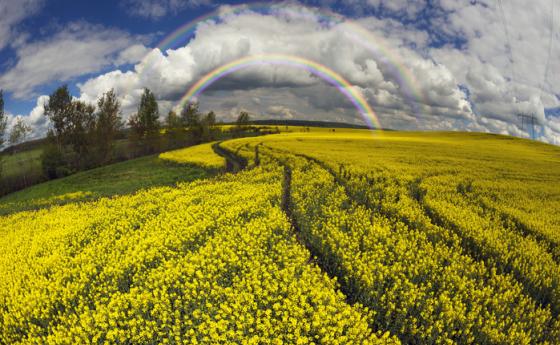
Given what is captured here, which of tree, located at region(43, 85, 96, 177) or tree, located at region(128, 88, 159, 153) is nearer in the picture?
tree, located at region(43, 85, 96, 177)

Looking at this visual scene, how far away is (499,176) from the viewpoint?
20.2 meters

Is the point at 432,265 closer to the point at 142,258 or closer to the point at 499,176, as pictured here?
the point at 142,258

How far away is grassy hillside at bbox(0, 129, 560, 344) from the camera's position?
609 centimetres

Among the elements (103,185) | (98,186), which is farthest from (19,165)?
(103,185)

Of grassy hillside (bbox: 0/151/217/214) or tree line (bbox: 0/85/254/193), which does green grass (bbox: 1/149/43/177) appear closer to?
tree line (bbox: 0/85/254/193)

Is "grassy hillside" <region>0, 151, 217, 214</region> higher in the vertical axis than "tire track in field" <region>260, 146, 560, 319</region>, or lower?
higher

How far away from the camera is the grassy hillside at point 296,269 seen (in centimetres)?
609

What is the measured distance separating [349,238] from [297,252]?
202 cm

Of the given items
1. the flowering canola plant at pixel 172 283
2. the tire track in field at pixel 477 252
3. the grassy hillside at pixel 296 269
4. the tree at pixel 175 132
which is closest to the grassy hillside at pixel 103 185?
the grassy hillside at pixel 296 269

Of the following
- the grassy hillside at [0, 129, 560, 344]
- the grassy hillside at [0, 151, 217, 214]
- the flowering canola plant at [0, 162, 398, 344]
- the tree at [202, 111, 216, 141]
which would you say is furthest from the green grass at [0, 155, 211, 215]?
the tree at [202, 111, 216, 141]

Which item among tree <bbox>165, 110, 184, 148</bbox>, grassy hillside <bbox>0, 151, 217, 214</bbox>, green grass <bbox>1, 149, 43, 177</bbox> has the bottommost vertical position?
grassy hillside <bbox>0, 151, 217, 214</bbox>

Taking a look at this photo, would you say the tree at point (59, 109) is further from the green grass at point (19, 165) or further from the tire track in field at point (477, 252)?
the tire track in field at point (477, 252)

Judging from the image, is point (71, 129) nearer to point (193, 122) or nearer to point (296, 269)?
point (193, 122)

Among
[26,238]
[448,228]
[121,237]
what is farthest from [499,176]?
[26,238]
